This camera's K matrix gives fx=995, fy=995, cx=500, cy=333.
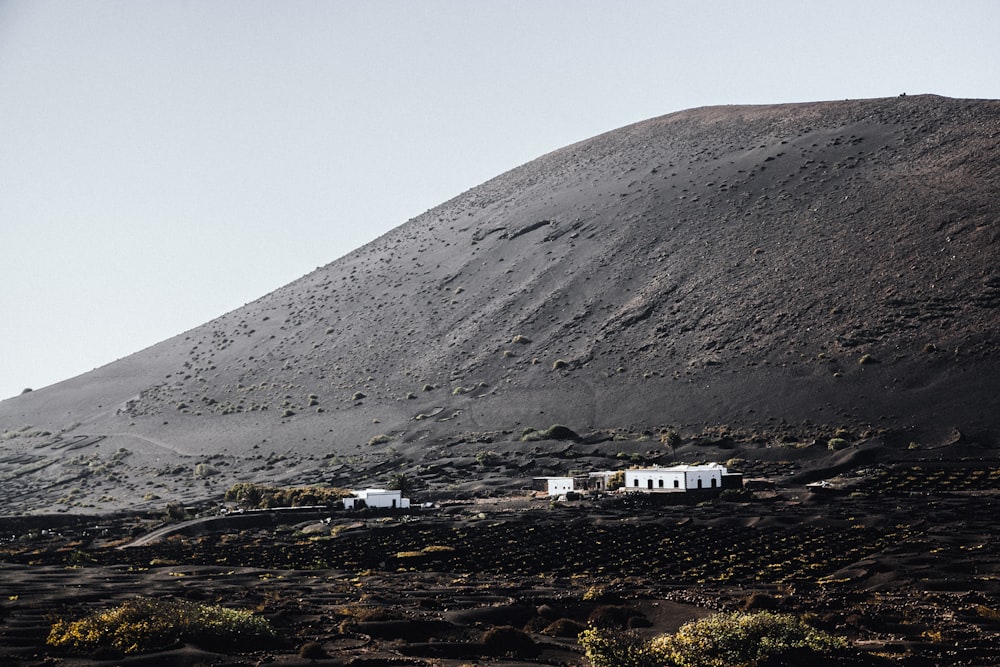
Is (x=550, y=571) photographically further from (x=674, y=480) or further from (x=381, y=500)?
(x=381, y=500)

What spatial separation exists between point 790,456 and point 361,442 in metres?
38.1

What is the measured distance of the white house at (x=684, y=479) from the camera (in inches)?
2454

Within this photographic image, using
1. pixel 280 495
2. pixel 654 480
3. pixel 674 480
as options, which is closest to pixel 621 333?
pixel 654 480

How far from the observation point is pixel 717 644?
78.5 feet

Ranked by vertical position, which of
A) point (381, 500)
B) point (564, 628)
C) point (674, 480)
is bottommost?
point (674, 480)

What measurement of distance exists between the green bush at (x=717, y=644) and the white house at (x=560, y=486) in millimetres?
40355

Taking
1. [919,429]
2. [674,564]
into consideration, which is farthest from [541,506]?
[919,429]

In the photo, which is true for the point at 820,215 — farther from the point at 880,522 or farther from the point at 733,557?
the point at 733,557

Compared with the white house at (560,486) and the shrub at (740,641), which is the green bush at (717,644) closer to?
the shrub at (740,641)

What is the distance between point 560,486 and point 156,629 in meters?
43.3

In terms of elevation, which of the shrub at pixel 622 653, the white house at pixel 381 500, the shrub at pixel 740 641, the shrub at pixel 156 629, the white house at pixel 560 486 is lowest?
the white house at pixel 560 486

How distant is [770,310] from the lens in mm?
87312

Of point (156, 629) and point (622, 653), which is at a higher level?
point (156, 629)

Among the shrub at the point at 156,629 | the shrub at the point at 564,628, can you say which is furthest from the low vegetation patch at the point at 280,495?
the shrub at the point at 156,629
